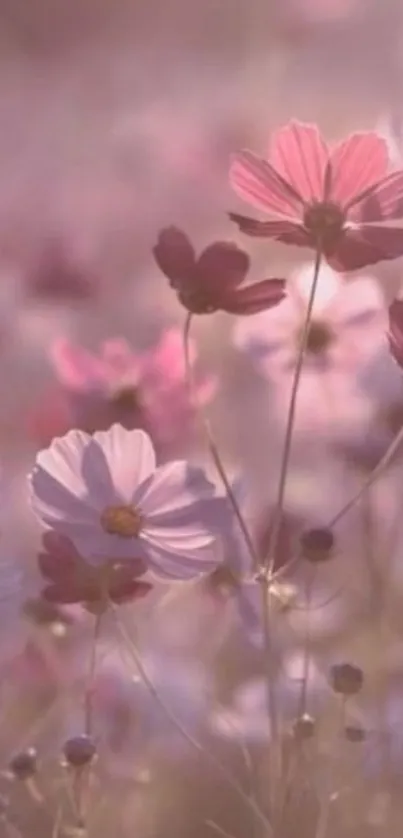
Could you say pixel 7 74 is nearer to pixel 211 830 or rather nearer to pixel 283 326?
pixel 283 326

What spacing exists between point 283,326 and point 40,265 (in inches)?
7.6

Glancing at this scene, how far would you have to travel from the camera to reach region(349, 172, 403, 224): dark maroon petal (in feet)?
3.41

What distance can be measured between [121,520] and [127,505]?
0.01 m

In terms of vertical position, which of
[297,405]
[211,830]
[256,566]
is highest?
[297,405]

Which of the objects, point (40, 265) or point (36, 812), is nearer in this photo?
point (36, 812)

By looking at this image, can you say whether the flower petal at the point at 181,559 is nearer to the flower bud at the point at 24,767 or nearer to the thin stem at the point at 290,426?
the thin stem at the point at 290,426

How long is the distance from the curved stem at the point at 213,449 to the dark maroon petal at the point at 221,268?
3 centimetres

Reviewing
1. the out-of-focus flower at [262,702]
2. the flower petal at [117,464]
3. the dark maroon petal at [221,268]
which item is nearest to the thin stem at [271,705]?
the out-of-focus flower at [262,702]

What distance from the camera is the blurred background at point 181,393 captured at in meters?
1.00

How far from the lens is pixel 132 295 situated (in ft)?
3.56

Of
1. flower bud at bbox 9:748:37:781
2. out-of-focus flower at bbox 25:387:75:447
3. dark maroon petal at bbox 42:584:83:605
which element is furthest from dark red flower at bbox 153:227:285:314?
flower bud at bbox 9:748:37:781

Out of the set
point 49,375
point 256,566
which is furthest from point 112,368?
point 256,566

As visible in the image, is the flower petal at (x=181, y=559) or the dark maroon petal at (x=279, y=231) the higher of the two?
the dark maroon petal at (x=279, y=231)

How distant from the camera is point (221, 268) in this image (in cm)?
106
